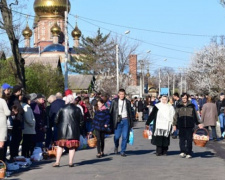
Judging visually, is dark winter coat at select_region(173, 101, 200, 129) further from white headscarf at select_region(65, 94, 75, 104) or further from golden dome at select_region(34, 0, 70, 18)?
golden dome at select_region(34, 0, 70, 18)

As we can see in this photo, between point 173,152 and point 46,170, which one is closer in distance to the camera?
point 46,170

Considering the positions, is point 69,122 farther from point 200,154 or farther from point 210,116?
point 210,116

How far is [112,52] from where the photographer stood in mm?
66875

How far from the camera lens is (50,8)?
311 ft

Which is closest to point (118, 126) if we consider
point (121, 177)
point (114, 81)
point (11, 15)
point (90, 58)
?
point (121, 177)

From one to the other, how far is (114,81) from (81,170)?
5322cm

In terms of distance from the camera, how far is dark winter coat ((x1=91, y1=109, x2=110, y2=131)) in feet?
51.1

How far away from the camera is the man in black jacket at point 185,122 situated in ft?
50.3

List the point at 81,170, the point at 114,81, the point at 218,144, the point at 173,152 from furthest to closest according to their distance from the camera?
the point at 114,81
the point at 218,144
the point at 173,152
the point at 81,170

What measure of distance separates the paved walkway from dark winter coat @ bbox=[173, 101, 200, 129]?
0.82 meters

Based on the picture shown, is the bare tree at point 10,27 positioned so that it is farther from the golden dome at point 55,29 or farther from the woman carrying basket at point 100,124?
the golden dome at point 55,29

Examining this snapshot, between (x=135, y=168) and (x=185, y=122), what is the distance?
9.46ft

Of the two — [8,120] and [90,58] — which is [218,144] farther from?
[90,58]

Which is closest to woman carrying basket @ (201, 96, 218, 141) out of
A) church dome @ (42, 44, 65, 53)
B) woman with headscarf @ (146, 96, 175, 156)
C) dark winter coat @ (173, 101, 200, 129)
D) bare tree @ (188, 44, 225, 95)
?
woman with headscarf @ (146, 96, 175, 156)
